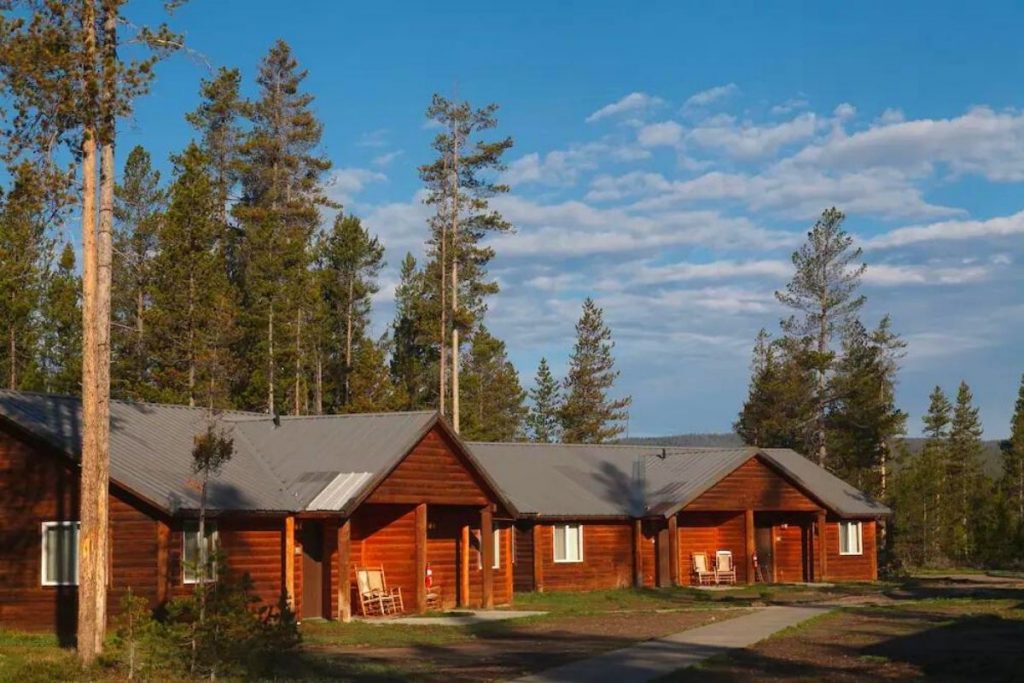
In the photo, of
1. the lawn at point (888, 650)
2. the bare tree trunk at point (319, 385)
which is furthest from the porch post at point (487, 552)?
the bare tree trunk at point (319, 385)

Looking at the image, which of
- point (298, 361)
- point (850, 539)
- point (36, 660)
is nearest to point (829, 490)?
point (850, 539)

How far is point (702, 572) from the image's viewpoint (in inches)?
1859

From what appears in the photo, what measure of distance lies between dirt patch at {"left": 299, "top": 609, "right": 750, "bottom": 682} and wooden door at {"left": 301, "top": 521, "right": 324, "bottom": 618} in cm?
446

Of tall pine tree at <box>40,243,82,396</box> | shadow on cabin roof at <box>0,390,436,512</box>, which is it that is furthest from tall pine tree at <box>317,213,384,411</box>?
shadow on cabin roof at <box>0,390,436,512</box>

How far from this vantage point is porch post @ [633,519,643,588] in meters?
45.3

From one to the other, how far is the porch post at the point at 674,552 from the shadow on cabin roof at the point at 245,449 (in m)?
13.6

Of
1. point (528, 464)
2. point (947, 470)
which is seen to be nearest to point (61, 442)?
point (528, 464)

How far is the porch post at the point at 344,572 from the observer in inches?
1243

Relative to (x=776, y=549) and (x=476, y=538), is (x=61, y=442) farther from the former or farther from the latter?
(x=776, y=549)

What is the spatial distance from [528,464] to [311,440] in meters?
13.6

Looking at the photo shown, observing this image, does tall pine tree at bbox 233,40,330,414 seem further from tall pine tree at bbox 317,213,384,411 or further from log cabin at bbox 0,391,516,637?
log cabin at bbox 0,391,516,637

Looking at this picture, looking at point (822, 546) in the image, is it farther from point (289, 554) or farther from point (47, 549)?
point (47, 549)

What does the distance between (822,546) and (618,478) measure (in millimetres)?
7498

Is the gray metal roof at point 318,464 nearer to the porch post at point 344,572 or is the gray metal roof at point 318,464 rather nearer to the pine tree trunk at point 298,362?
the porch post at point 344,572
